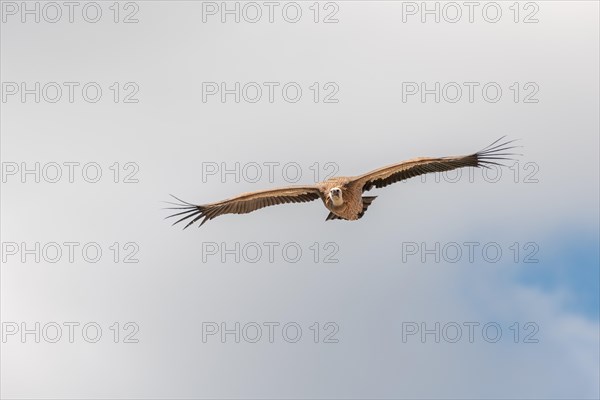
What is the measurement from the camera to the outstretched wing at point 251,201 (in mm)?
23141

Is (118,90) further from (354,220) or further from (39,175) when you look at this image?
(354,220)

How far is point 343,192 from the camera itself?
2259cm

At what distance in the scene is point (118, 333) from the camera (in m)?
27.7

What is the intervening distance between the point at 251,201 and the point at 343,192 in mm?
2271

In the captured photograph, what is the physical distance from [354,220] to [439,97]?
5.59 metres

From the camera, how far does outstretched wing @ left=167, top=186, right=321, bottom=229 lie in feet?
75.9

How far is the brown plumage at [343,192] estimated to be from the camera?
2234cm

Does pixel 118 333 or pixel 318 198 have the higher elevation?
pixel 318 198

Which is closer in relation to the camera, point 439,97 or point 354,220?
point 354,220

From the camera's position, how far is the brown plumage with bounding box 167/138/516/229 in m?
22.3

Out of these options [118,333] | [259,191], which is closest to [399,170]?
[259,191]

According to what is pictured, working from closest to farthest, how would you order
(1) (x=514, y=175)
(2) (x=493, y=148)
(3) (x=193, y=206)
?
(2) (x=493, y=148)
(3) (x=193, y=206)
(1) (x=514, y=175)

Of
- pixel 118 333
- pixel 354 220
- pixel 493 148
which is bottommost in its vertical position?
pixel 118 333

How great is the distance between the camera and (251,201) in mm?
23656
